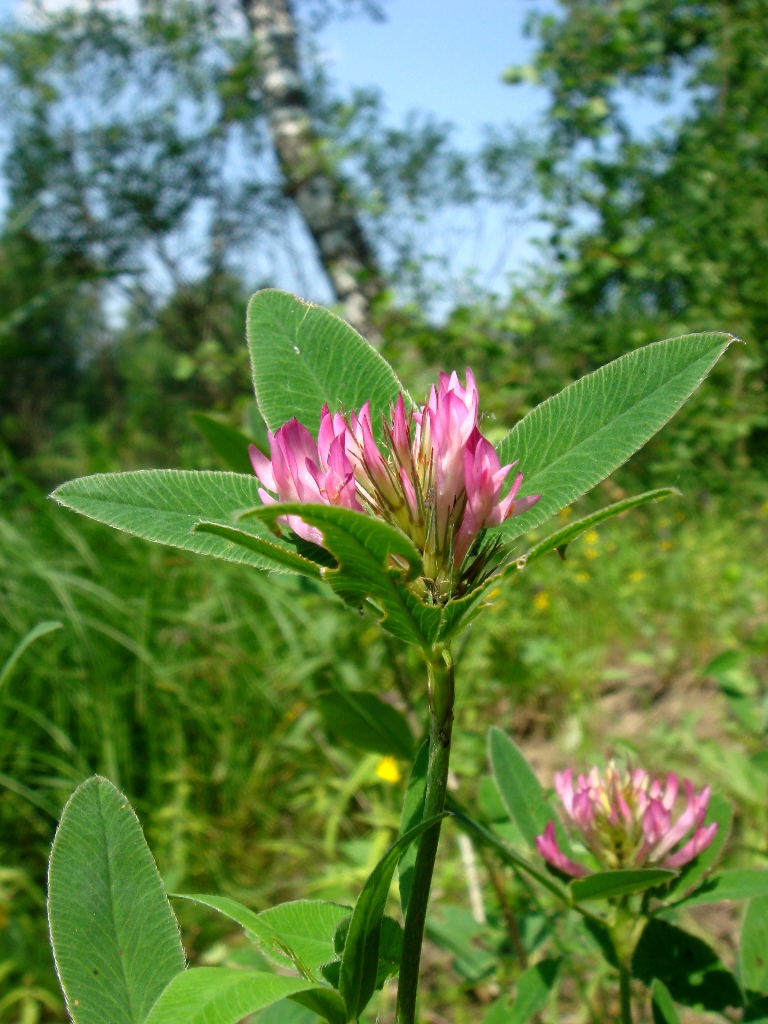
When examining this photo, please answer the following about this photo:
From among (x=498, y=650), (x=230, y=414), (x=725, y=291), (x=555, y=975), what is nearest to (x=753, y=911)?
(x=555, y=975)

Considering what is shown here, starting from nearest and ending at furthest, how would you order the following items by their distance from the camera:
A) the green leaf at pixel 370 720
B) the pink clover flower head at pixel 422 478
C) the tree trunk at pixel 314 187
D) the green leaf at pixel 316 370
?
the pink clover flower head at pixel 422 478
the green leaf at pixel 316 370
the green leaf at pixel 370 720
the tree trunk at pixel 314 187

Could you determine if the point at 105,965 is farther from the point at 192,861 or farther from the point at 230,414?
the point at 230,414

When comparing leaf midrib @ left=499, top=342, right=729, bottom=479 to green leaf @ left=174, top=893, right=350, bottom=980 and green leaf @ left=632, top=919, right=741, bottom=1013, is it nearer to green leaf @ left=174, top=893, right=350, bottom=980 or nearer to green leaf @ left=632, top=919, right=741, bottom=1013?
green leaf @ left=174, top=893, right=350, bottom=980

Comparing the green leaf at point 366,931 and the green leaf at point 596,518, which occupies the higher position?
the green leaf at point 596,518

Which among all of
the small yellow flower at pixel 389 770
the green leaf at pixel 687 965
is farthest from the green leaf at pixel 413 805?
the small yellow flower at pixel 389 770

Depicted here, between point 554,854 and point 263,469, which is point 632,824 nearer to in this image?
point 554,854

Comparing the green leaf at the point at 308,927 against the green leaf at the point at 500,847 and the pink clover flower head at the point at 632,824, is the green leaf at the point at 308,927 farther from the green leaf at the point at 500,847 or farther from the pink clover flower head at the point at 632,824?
the pink clover flower head at the point at 632,824
